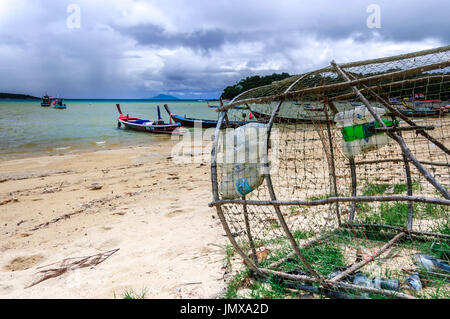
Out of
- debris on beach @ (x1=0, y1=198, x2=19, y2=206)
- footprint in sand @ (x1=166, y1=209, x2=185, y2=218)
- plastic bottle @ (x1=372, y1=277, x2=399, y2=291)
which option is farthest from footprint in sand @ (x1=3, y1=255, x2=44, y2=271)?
plastic bottle @ (x1=372, y1=277, x2=399, y2=291)

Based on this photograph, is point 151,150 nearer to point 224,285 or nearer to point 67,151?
point 67,151

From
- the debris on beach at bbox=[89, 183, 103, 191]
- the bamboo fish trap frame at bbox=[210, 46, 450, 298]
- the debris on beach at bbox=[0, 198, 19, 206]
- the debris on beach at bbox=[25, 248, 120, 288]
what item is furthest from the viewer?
the debris on beach at bbox=[89, 183, 103, 191]

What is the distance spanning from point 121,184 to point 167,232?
10.6ft

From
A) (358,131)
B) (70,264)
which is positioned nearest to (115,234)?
(70,264)

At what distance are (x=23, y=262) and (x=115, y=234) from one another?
929 millimetres

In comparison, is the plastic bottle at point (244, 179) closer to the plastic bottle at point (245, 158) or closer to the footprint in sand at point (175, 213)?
the plastic bottle at point (245, 158)

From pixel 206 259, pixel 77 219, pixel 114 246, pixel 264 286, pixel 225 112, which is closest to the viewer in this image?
pixel 264 286

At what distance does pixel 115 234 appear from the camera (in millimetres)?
3629

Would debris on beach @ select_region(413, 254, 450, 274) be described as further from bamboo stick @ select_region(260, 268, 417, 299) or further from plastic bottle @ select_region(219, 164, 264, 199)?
plastic bottle @ select_region(219, 164, 264, 199)

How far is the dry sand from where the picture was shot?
2.50 metres

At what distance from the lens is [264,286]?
228 centimetres

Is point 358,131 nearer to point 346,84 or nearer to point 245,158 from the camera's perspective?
point 346,84
